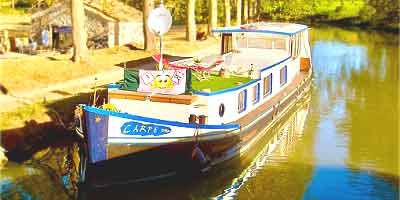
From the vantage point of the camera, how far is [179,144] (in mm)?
17703

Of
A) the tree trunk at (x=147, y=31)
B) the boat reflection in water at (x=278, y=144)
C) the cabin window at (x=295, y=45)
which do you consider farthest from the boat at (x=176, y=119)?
the tree trunk at (x=147, y=31)

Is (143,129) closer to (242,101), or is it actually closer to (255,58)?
(242,101)

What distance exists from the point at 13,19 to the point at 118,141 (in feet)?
181

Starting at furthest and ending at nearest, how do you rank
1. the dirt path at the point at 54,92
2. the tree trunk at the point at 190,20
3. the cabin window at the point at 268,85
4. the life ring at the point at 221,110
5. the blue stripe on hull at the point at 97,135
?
1. the tree trunk at the point at 190,20
2. the cabin window at the point at 268,85
3. the dirt path at the point at 54,92
4. the life ring at the point at 221,110
5. the blue stripe on hull at the point at 97,135

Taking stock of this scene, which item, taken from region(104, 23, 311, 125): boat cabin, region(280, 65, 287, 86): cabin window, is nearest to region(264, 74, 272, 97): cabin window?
region(104, 23, 311, 125): boat cabin

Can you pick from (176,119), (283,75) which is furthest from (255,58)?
(176,119)

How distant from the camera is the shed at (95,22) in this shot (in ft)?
129

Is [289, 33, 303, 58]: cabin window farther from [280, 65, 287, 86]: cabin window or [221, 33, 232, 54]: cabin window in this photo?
[221, 33, 232, 54]: cabin window

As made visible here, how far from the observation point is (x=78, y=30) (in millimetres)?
29438

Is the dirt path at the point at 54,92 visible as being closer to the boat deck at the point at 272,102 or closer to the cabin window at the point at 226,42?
the cabin window at the point at 226,42

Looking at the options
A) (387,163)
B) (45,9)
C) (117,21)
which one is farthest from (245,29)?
(45,9)

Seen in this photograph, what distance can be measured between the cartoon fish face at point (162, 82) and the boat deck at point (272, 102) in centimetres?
347

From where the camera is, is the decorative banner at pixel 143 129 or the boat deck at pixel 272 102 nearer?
the decorative banner at pixel 143 129

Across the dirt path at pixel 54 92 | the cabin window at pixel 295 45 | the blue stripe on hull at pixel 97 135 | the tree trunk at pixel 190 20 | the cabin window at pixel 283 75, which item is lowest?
the blue stripe on hull at pixel 97 135
